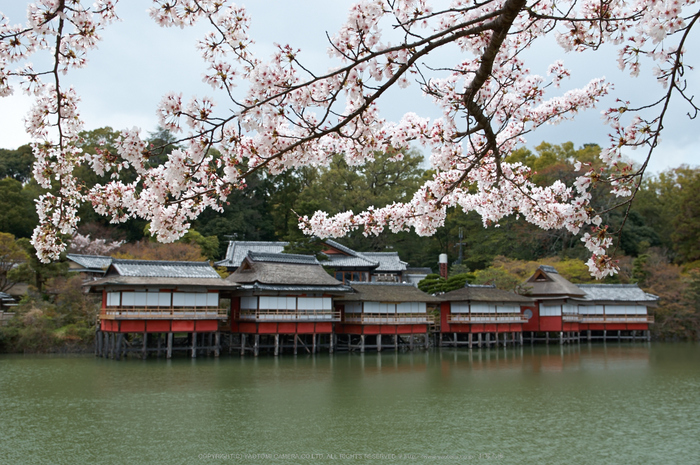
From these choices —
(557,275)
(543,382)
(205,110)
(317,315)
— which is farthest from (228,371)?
(557,275)

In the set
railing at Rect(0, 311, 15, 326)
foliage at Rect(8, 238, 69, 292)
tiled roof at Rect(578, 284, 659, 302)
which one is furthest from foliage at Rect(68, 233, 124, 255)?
tiled roof at Rect(578, 284, 659, 302)

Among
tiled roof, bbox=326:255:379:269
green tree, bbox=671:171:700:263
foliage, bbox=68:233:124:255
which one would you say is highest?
green tree, bbox=671:171:700:263

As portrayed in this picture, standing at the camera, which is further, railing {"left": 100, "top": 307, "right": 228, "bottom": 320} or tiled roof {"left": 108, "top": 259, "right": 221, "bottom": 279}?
tiled roof {"left": 108, "top": 259, "right": 221, "bottom": 279}

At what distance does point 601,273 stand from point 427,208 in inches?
82.6

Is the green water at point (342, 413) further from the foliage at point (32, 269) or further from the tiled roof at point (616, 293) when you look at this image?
the tiled roof at point (616, 293)

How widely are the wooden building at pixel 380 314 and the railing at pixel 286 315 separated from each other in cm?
139

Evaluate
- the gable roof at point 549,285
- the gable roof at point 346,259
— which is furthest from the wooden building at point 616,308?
the gable roof at point 346,259

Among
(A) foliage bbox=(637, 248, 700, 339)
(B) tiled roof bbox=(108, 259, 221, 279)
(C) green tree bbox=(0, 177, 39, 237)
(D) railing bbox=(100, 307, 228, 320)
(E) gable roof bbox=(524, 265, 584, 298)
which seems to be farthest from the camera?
(A) foliage bbox=(637, 248, 700, 339)

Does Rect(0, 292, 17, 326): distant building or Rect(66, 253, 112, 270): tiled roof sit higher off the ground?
Rect(66, 253, 112, 270): tiled roof

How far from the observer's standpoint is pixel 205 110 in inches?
142

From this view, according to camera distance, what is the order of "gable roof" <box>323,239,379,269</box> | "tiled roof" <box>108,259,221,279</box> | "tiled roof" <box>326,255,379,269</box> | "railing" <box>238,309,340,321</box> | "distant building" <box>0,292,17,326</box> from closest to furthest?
"tiled roof" <box>108,259,221,279</box>
"railing" <box>238,309,340,321</box>
"distant building" <box>0,292,17,326</box>
"tiled roof" <box>326,255,379,269</box>
"gable roof" <box>323,239,379,269</box>

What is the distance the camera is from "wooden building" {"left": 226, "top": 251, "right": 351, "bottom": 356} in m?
20.8

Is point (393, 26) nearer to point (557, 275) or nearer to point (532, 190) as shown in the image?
point (532, 190)

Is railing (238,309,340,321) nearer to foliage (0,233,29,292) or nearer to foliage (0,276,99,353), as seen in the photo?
foliage (0,276,99,353)
